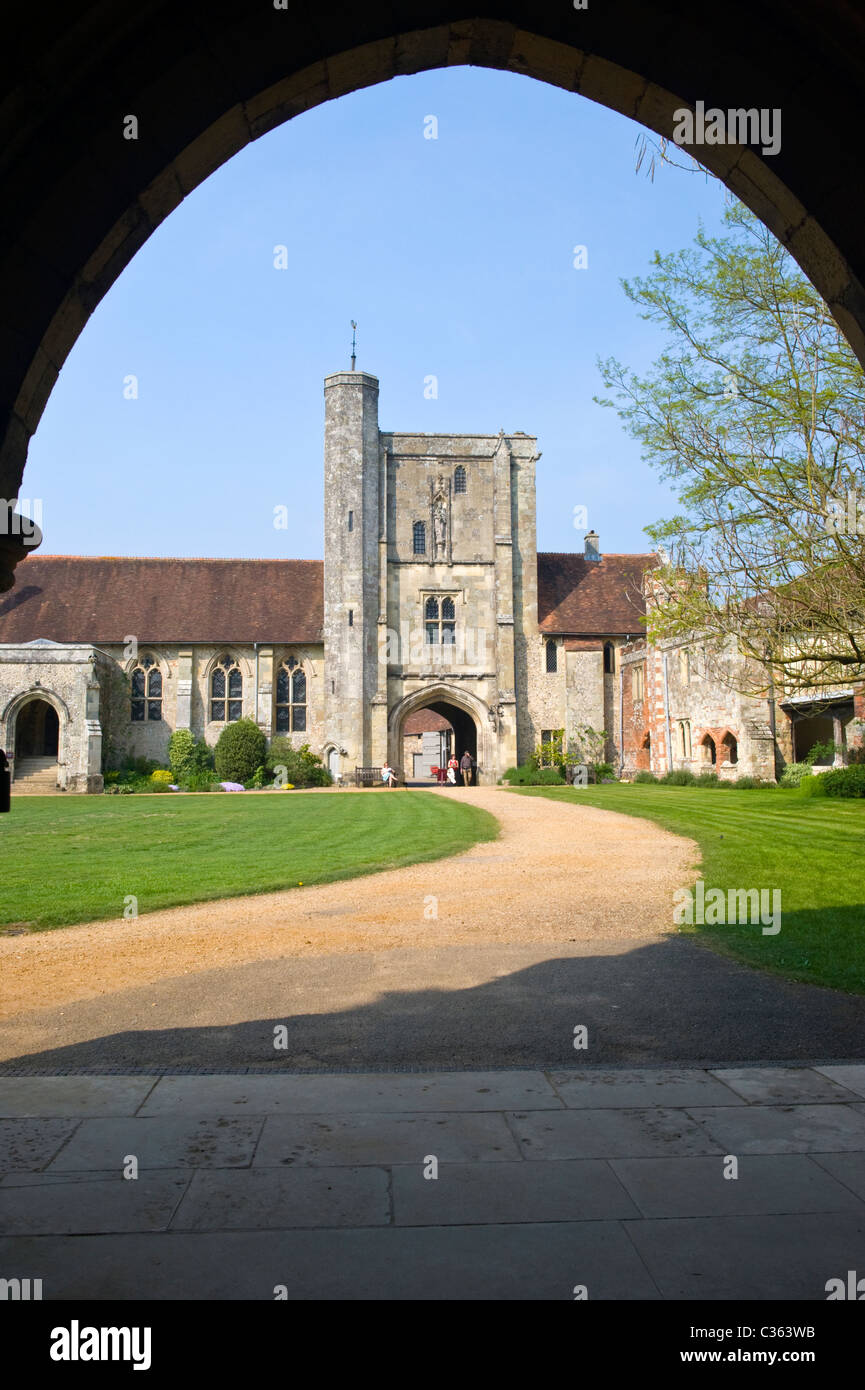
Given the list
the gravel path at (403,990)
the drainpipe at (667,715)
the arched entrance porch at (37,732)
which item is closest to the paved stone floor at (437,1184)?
the gravel path at (403,990)

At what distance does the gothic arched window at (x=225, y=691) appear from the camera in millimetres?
40406

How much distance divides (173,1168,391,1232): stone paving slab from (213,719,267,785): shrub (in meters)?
34.5

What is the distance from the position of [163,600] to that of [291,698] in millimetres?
6699

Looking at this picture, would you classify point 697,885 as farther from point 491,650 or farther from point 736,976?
point 491,650

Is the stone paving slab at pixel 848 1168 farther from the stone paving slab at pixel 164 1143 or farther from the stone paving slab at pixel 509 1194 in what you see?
the stone paving slab at pixel 164 1143

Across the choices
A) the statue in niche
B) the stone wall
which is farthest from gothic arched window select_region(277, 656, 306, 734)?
the statue in niche

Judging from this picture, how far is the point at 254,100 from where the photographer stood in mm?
3852

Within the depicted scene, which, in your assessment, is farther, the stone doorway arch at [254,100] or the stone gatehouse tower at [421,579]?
the stone gatehouse tower at [421,579]

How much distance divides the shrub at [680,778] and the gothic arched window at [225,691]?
16593mm

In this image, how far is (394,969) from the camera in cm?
760

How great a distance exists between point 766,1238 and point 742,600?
13256 mm

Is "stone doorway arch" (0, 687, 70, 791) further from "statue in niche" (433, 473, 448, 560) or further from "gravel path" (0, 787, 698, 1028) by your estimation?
"gravel path" (0, 787, 698, 1028)

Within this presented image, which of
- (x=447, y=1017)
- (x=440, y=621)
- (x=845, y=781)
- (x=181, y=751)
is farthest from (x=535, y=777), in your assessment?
(x=447, y=1017)

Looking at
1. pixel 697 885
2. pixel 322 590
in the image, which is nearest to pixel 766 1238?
pixel 697 885
